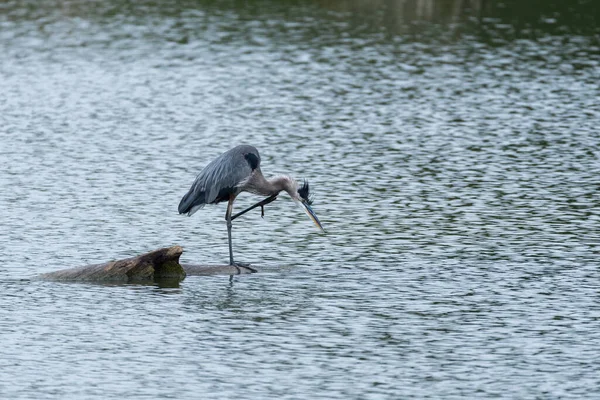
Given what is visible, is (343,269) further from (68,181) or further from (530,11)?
(530,11)

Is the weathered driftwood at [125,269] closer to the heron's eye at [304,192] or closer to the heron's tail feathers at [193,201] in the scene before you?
the heron's tail feathers at [193,201]

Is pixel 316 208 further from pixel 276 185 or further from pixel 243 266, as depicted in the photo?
pixel 243 266

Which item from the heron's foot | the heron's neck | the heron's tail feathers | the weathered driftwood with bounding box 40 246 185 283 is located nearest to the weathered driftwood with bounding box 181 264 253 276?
the heron's foot

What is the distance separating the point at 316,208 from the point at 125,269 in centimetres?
642

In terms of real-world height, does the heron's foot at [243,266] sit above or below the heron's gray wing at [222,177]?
below

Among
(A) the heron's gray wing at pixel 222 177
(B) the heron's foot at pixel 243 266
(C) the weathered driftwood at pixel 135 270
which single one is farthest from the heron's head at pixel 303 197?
(C) the weathered driftwood at pixel 135 270

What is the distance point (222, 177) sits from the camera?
784 inches

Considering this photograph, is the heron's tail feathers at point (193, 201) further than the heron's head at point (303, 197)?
Yes

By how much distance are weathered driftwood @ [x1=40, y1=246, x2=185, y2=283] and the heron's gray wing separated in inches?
47.2

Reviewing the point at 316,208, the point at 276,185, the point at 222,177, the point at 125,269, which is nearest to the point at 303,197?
the point at 276,185

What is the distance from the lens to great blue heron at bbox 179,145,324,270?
65.4 feet

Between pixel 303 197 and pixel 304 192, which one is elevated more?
pixel 304 192

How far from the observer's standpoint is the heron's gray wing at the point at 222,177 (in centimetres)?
1992

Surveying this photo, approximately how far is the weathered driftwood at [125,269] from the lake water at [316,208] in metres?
0.37
